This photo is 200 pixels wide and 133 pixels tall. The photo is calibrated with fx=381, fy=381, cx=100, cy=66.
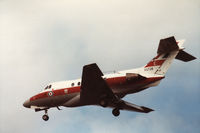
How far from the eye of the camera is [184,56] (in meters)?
33.2

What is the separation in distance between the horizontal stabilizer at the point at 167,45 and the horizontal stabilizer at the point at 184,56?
77 centimetres

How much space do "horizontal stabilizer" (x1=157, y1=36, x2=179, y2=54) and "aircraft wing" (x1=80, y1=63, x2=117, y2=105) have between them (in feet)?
18.7

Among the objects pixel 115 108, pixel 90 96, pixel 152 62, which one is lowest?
pixel 115 108

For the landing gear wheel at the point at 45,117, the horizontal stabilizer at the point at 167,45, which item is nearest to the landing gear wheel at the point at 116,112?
the landing gear wheel at the point at 45,117

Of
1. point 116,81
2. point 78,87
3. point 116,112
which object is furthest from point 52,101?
point 116,81

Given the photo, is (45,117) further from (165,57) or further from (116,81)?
(165,57)

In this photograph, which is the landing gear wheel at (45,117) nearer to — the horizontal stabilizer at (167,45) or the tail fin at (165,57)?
the tail fin at (165,57)

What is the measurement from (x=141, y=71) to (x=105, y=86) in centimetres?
361

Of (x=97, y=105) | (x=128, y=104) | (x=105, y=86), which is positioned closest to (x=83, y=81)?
(x=105, y=86)

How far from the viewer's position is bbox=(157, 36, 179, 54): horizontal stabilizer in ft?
104

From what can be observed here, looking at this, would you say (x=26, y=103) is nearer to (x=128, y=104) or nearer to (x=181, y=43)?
(x=128, y=104)

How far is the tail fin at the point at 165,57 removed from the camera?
32.8 meters

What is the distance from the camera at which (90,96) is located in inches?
1348

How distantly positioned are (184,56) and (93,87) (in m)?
8.38
